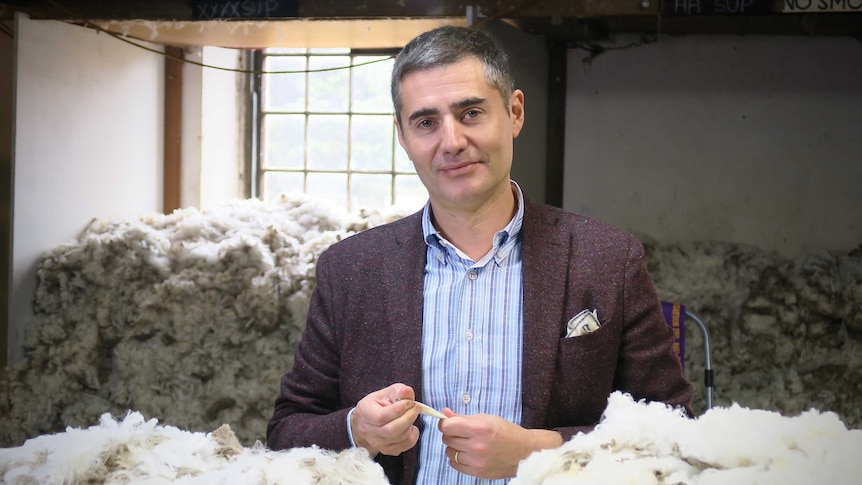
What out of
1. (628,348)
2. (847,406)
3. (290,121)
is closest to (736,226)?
(847,406)

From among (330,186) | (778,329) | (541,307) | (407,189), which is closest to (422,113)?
(541,307)

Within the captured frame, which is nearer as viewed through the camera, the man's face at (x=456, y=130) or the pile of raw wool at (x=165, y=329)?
the man's face at (x=456, y=130)

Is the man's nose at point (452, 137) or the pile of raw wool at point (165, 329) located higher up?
the man's nose at point (452, 137)

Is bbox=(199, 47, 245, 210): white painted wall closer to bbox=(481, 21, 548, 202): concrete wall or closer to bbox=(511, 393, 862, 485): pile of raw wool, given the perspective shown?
bbox=(481, 21, 548, 202): concrete wall

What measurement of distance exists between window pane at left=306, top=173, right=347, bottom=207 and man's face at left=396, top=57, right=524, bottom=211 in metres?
2.57

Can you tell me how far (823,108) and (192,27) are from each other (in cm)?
226

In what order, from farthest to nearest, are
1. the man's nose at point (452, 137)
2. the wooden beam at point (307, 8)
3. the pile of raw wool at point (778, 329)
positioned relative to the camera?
the pile of raw wool at point (778, 329)
the wooden beam at point (307, 8)
the man's nose at point (452, 137)

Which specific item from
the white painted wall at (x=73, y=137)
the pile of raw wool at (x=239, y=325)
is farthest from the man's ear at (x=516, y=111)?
the white painted wall at (x=73, y=137)

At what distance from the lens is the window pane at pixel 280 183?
4070 mm

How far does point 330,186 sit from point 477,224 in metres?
2.58

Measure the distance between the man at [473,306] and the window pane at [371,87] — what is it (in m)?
2.44

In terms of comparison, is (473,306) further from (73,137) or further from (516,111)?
(73,137)

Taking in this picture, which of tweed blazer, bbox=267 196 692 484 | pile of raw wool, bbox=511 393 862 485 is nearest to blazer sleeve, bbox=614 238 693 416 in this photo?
tweed blazer, bbox=267 196 692 484

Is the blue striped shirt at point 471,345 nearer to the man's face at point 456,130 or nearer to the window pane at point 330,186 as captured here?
the man's face at point 456,130
